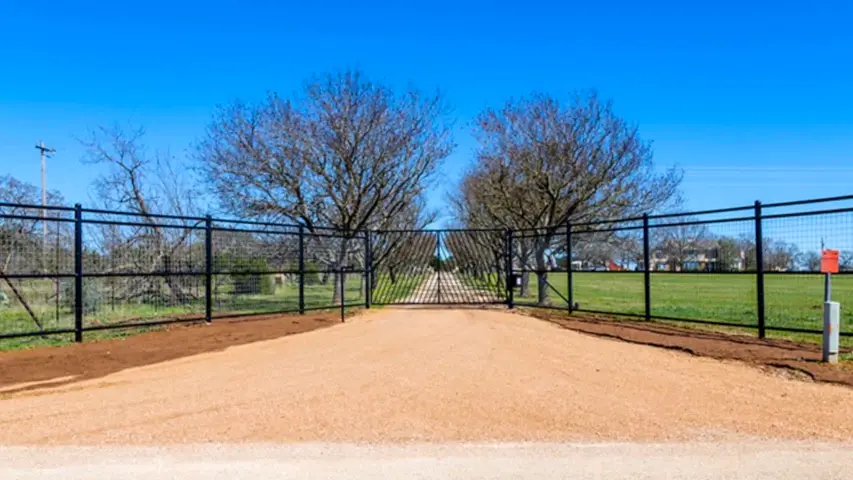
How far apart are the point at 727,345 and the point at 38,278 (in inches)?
419

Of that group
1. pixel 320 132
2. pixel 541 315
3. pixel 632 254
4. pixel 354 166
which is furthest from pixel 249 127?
pixel 632 254

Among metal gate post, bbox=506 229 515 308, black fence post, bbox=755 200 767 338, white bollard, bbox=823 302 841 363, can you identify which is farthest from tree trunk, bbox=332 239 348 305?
white bollard, bbox=823 302 841 363

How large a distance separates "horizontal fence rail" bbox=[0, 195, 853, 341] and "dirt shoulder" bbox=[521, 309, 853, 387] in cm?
32

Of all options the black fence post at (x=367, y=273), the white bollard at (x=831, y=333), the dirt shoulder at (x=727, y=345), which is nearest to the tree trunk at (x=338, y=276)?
the black fence post at (x=367, y=273)

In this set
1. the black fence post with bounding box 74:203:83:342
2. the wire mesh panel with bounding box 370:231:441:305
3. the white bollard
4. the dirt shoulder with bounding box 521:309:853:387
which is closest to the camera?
the dirt shoulder with bounding box 521:309:853:387

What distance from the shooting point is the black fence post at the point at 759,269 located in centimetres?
874

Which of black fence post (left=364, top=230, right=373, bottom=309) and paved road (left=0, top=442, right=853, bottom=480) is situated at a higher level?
black fence post (left=364, top=230, right=373, bottom=309)

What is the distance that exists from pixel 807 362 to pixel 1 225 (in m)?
11.5

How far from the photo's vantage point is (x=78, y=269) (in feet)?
30.5

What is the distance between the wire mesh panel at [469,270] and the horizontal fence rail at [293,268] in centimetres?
3

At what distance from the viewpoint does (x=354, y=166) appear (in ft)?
57.7

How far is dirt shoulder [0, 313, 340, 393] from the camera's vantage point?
6.86 metres

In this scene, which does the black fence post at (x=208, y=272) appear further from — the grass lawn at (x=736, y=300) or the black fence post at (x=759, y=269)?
the black fence post at (x=759, y=269)

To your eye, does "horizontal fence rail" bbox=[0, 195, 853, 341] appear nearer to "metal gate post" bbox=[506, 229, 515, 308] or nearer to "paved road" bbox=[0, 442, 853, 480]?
"metal gate post" bbox=[506, 229, 515, 308]
